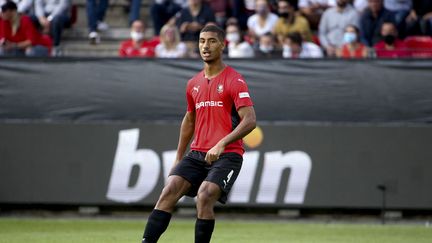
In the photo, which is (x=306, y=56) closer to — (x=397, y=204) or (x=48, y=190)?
(x=397, y=204)

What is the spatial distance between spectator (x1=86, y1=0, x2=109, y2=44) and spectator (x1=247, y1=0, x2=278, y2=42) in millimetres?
2887

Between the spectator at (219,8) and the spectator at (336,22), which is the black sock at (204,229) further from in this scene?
the spectator at (219,8)

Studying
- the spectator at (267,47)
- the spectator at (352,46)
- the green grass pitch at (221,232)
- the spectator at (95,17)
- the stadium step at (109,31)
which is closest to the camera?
the green grass pitch at (221,232)

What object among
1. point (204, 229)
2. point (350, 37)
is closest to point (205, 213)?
point (204, 229)

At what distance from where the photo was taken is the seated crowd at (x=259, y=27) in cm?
1666

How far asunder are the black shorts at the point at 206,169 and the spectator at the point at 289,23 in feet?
29.0

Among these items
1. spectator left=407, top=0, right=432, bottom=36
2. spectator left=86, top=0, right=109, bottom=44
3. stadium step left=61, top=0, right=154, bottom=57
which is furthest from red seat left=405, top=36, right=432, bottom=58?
spectator left=86, top=0, right=109, bottom=44

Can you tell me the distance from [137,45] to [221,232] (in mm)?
5060

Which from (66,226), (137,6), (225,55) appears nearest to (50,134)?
(66,226)

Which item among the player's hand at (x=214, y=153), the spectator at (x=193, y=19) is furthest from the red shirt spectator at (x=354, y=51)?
the player's hand at (x=214, y=153)

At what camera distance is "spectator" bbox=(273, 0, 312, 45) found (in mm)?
17828

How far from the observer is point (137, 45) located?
17469 mm

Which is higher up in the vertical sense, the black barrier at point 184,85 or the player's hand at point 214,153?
the player's hand at point 214,153

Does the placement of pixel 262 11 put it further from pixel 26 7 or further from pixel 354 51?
pixel 26 7
